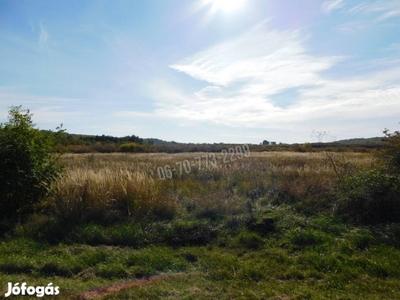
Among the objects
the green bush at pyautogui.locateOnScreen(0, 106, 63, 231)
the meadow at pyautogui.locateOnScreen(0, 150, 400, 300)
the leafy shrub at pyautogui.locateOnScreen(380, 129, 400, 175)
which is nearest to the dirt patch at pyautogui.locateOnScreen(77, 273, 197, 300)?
the meadow at pyautogui.locateOnScreen(0, 150, 400, 300)

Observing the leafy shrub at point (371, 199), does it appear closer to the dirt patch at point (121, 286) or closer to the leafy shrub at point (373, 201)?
the leafy shrub at point (373, 201)

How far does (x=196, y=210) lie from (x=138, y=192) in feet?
5.76

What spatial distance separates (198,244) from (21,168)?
16.7 ft

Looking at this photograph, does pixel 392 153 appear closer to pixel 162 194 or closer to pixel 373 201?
pixel 373 201

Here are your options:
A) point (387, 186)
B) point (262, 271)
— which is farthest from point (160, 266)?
point (387, 186)

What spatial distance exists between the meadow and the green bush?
42 centimetres

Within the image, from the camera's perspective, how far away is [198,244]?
243 inches

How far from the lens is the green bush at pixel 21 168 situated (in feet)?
24.2

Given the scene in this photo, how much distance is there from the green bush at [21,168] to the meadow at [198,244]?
0.42 metres

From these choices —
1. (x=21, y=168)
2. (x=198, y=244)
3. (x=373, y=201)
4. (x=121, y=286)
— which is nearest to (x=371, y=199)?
(x=373, y=201)

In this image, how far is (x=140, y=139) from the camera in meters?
78.6

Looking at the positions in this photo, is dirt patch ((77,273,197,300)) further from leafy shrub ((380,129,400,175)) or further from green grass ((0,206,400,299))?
leafy shrub ((380,129,400,175))

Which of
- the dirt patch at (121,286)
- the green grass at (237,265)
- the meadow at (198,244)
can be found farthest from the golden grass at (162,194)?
the dirt patch at (121,286)

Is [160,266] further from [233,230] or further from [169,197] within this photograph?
[169,197]
